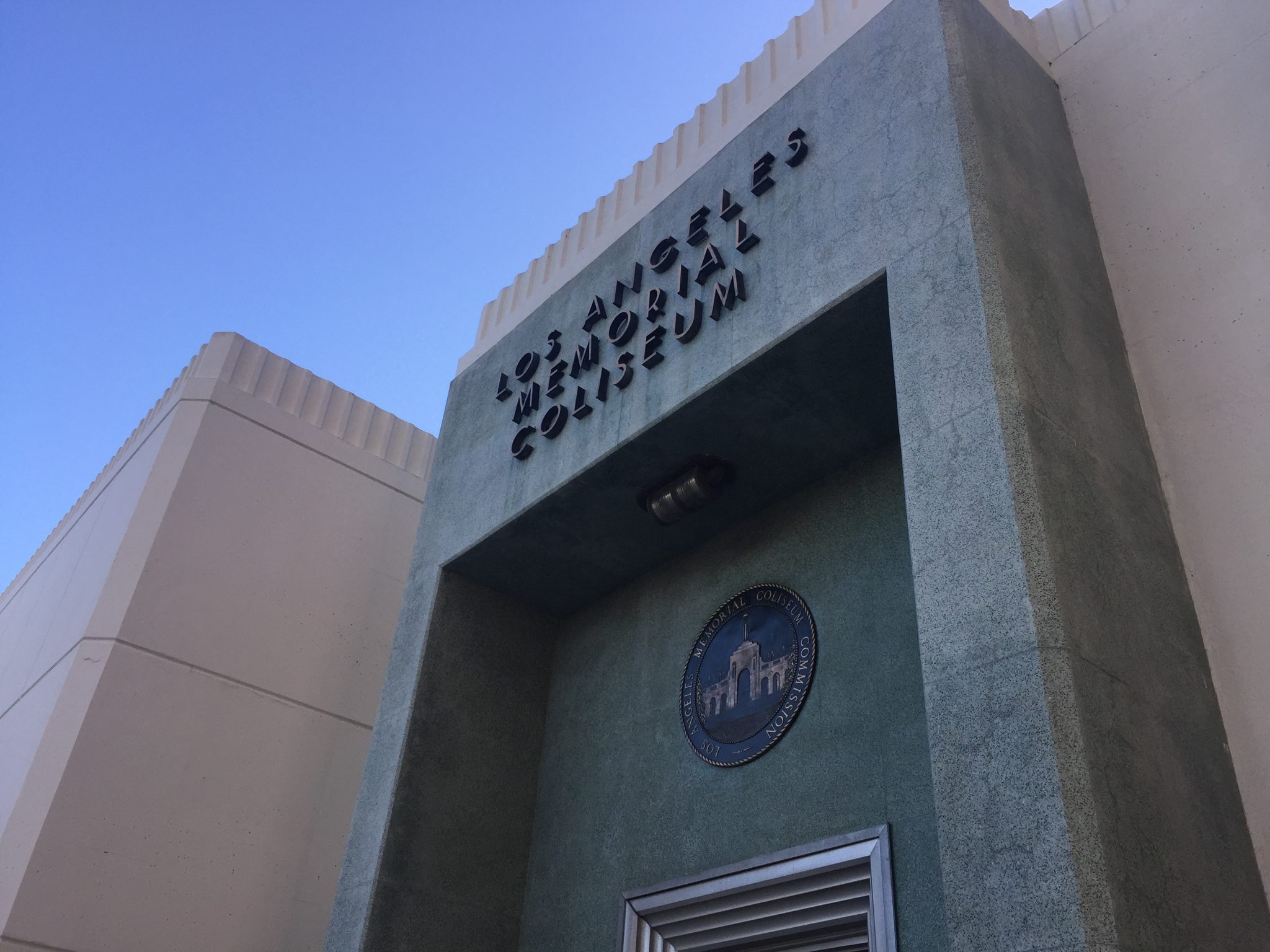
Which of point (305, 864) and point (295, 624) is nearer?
point (305, 864)

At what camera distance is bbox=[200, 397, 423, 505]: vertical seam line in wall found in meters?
7.04

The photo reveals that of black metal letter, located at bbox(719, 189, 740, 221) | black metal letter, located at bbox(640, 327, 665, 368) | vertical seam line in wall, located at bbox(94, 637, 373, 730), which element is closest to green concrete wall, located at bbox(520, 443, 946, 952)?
black metal letter, located at bbox(640, 327, 665, 368)

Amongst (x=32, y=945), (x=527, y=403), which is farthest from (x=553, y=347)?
(x=32, y=945)

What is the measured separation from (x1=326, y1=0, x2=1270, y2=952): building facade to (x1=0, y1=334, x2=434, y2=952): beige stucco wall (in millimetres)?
1606

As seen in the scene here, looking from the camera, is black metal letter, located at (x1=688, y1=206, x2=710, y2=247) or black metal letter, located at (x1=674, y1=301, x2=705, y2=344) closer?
black metal letter, located at (x1=674, y1=301, x2=705, y2=344)

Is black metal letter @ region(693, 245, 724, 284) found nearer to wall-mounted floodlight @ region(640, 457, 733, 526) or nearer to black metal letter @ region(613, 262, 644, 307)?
black metal letter @ region(613, 262, 644, 307)

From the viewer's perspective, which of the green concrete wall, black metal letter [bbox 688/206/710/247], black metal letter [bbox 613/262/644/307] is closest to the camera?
the green concrete wall

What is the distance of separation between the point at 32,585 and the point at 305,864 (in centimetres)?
375

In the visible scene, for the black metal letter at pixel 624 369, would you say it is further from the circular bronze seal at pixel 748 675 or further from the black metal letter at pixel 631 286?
the circular bronze seal at pixel 748 675

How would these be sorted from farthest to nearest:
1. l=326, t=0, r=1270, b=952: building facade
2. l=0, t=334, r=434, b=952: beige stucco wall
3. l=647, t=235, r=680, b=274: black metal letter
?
l=0, t=334, r=434, b=952: beige stucco wall → l=647, t=235, r=680, b=274: black metal letter → l=326, t=0, r=1270, b=952: building facade

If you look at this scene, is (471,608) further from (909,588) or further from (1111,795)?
(1111,795)

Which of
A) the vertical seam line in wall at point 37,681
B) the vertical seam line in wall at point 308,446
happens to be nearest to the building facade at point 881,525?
the vertical seam line in wall at point 308,446

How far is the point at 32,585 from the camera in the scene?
8.39m

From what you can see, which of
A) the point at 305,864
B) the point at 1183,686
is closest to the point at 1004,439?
the point at 1183,686
